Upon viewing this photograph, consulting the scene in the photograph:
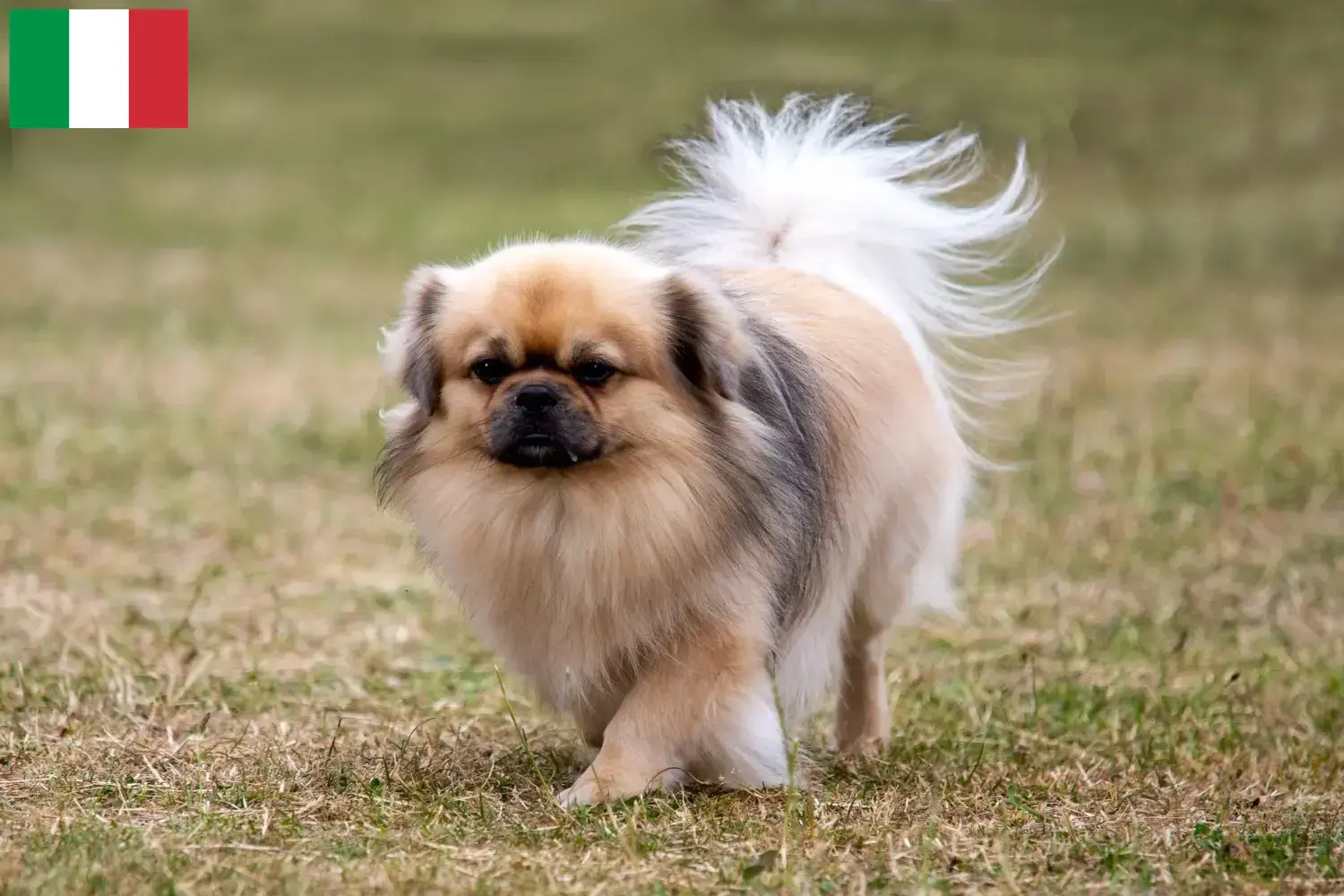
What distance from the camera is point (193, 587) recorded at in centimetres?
631

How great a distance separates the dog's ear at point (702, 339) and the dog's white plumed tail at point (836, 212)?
911 mm

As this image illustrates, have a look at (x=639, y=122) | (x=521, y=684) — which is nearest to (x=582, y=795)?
(x=521, y=684)

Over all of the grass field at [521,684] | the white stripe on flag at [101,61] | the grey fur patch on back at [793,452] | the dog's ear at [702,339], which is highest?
the white stripe on flag at [101,61]

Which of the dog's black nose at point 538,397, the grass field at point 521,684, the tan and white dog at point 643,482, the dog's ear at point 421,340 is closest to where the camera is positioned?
the grass field at point 521,684

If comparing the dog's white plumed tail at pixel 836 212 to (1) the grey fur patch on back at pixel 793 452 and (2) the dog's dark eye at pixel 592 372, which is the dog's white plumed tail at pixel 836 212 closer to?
(1) the grey fur patch on back at pixel 793 452

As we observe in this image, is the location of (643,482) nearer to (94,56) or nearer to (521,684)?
(521,684)

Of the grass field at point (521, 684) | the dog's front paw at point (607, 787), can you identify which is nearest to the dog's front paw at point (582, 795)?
the dog's front paw at point (607, 787)

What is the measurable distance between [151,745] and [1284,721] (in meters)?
3.16

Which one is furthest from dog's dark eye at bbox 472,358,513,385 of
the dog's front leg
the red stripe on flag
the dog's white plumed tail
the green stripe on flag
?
the red stripe on flag

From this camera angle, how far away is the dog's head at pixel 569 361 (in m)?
3.77

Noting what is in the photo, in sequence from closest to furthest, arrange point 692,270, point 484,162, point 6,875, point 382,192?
point 6,875
point 692,270
point 382,192
point 484,162

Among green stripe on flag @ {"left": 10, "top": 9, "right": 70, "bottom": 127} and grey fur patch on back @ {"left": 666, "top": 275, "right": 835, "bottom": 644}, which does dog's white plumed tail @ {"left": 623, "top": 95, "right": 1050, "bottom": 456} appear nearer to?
grey fur patch on back @ {"left": 666, "top": 275, "right": 835, "bottom": 644}

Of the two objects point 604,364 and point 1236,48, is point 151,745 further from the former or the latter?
point 1236,48

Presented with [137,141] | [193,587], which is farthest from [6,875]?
[137,141]
